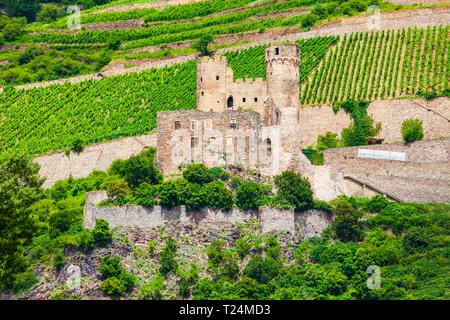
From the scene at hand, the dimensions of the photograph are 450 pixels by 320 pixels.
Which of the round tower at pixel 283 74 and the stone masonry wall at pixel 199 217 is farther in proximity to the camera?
the round tower at pixel 283 74

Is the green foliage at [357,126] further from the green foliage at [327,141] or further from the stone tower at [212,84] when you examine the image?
the stone tower at [212,84]

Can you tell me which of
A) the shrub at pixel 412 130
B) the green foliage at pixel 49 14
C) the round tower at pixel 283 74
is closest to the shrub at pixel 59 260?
the round tower at pixel 283 74

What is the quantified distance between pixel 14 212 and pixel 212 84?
57.6ft

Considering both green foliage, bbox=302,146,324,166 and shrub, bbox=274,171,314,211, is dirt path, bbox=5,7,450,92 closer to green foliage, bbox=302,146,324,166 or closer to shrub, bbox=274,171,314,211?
green foliage, bbox=302,146,324,166

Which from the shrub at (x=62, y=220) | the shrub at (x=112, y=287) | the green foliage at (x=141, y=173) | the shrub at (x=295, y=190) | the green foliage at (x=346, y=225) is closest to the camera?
the shrub at (x=112, y=287)

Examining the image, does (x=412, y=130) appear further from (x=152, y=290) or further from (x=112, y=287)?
(x=112, y=287)

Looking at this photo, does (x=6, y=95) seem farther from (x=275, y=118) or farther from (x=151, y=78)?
(x=275, y=118)

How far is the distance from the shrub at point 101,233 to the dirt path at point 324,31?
24.8 metres

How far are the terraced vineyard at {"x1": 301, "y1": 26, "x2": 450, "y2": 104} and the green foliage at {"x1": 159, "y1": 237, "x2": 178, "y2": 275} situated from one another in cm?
1790

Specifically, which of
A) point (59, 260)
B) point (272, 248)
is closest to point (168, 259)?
point (272, 248)

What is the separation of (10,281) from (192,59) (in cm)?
3247

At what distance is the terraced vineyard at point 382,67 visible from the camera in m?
49.8

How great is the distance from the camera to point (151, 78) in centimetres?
5978
